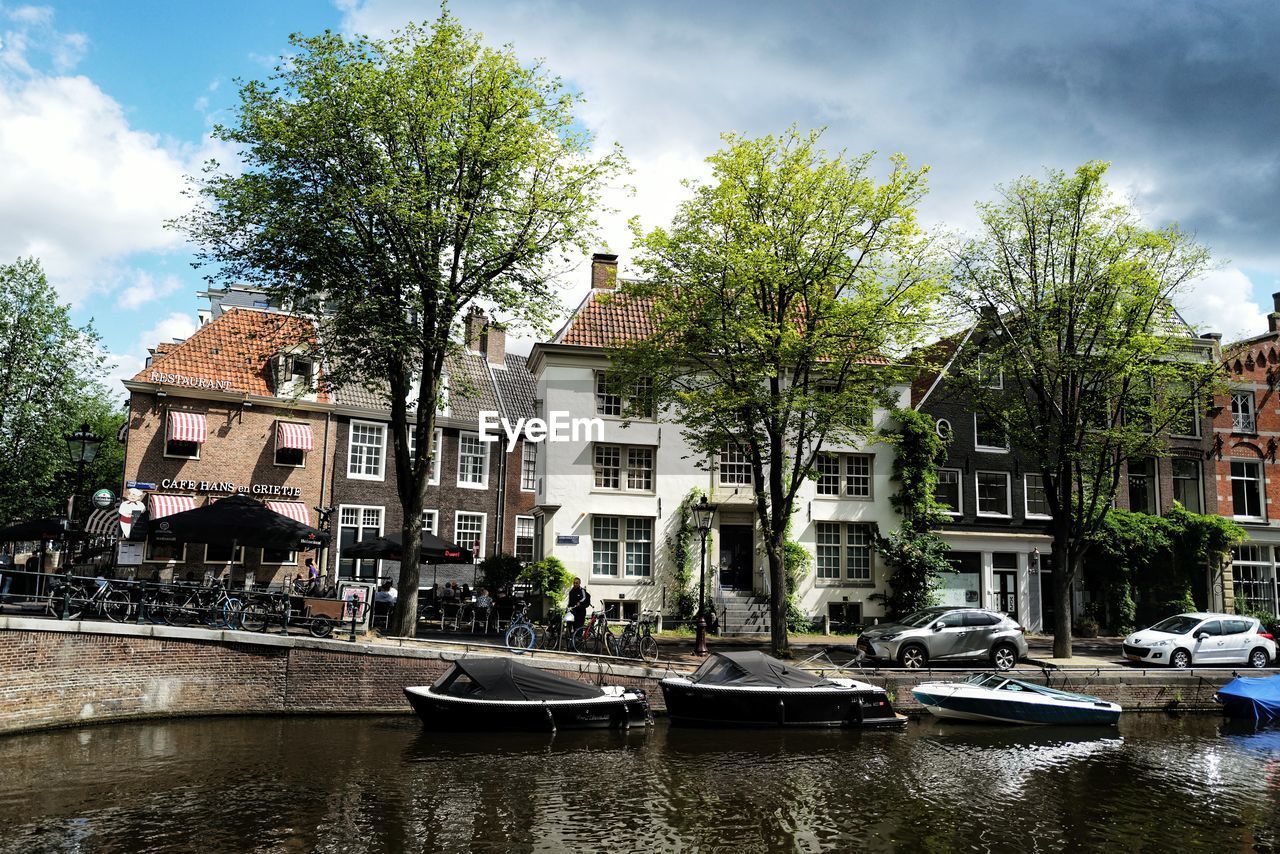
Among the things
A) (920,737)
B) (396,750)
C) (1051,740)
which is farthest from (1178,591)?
(396,750)

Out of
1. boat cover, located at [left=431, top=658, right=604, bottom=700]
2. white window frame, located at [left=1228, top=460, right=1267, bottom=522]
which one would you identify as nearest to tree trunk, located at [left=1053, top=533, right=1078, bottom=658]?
boat cover, located at [left=431, top=658, right=604, bottom=700]

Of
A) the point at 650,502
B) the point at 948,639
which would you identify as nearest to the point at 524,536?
the point at 650,502

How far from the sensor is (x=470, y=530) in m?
39.7

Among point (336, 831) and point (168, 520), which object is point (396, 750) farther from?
point (168, 520)

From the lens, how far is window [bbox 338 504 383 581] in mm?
35656

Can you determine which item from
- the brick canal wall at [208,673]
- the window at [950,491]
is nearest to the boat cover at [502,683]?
the brick canal wall at [208,673]

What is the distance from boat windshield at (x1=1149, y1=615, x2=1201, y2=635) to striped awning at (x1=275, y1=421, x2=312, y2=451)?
3000cm

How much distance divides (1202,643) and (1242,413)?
53.0 feet

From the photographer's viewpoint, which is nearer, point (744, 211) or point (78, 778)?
point (78, 778)

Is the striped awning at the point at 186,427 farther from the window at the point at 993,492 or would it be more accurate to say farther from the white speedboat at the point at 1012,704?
the window at the point at 993,492

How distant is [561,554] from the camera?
29625 millimetres

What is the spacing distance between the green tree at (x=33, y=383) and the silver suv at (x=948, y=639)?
101 feet

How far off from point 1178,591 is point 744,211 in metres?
23.7

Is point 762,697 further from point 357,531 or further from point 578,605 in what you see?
point 357,531
